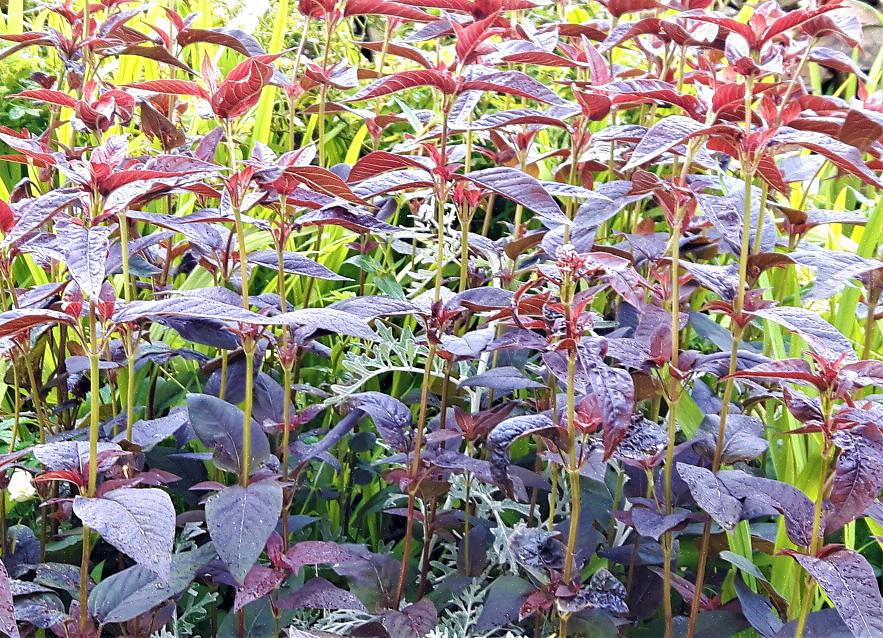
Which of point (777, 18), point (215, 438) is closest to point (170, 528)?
point (215, 438)

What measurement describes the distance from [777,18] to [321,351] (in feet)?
2.33

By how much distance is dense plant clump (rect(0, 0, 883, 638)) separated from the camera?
0.88m

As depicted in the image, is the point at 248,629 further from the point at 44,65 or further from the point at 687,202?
the point at 44,65

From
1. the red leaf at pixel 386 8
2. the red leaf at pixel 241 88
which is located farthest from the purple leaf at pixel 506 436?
the red leaf at pixel 386 8

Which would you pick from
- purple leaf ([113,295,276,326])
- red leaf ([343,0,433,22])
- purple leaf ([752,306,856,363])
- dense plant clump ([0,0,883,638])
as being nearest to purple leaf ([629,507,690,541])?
dense plant clump ([0,0,883,638])

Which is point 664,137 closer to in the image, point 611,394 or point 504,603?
point 611,394

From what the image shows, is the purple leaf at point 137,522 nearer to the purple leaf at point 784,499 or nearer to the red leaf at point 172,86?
the red leaf at point 172,86

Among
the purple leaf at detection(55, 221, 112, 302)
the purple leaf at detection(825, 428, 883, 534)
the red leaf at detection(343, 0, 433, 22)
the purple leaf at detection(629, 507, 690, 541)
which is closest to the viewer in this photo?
the purple leaf at detection(55, 221, 112, 302)

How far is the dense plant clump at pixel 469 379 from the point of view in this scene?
88 cm

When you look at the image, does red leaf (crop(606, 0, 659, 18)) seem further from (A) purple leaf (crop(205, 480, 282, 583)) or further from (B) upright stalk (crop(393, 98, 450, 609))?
(A) purple leaf (crop(205, 480, 282, 583))

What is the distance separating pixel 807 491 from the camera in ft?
3.95

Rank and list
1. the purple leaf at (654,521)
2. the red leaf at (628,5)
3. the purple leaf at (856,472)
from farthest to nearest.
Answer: the red leaf at (628,5) < the purple leaf at (654,521) < the purple leaf at (856,472)

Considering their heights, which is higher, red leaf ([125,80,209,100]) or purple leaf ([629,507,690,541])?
red leaf ([125,80,209,100])

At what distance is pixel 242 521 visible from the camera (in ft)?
2.92
